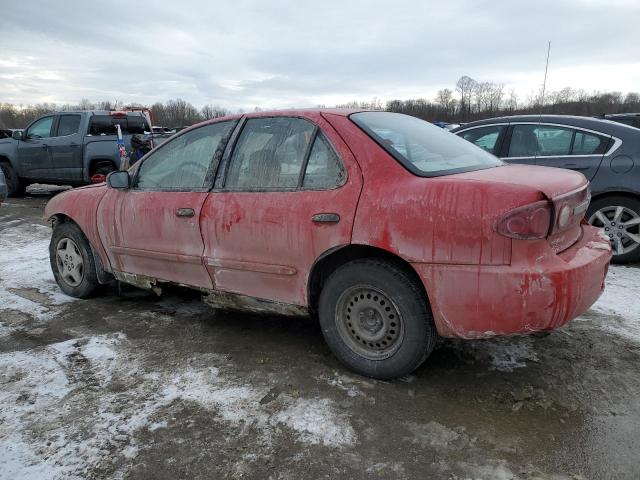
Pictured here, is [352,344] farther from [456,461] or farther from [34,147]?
[34,147]

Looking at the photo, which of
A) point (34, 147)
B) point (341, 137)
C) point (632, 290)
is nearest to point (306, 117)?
point (341, 137)

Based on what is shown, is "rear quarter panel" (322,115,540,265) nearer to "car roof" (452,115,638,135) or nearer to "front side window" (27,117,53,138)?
"car roof" (452,115,638,135)

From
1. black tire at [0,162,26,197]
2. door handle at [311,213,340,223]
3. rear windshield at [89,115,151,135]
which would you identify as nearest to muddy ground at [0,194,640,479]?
door handle at [311,213,340,223]

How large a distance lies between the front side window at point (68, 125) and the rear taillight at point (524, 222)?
34.2ft

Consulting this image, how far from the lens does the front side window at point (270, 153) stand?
3.11 m

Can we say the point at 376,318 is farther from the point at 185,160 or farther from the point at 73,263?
the point at 73,263

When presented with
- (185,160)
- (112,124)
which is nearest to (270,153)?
(185,160)

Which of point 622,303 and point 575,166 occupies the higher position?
point 575,166

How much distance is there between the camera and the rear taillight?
2.35 metres

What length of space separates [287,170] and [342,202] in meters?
0.51

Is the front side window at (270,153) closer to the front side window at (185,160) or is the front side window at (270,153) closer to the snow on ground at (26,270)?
the front side window at (185,160)

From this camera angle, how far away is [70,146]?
10.5 m

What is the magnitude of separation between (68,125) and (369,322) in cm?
1015

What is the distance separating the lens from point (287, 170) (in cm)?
312
